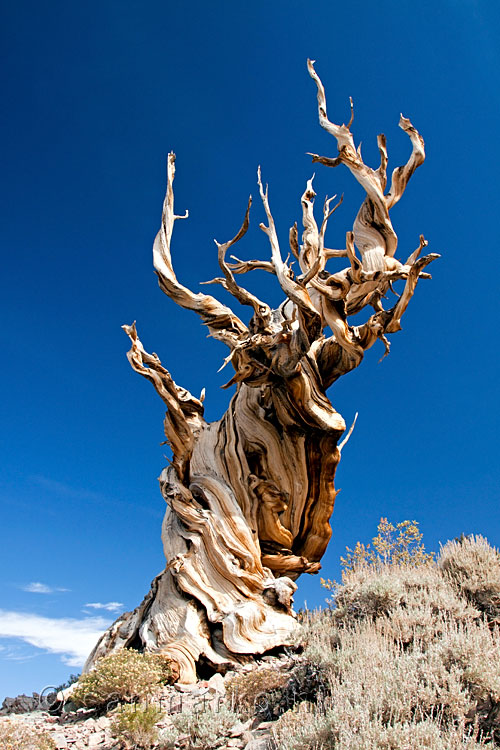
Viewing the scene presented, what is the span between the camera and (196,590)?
279 inches

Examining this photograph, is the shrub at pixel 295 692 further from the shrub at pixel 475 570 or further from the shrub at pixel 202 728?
the shrub at pixel 475 570

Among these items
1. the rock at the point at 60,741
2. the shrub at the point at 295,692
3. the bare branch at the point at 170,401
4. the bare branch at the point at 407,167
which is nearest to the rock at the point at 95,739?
the rock at the point at 60,741

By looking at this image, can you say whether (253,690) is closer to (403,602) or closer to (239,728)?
(239,728)

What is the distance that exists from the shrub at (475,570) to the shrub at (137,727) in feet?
11.4

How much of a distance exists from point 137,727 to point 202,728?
20.8 inches

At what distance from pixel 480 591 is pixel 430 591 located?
0.63m

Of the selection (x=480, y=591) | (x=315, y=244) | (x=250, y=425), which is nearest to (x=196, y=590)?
(x=250, y=425)

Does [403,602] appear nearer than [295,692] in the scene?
No

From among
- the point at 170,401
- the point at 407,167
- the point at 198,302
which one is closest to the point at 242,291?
the point at 198,302

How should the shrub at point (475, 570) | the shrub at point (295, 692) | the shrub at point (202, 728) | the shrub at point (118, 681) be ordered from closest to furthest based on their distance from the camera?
1. the shrub at point (202, 728)
2. the shrub at point (295, 692)
3. the shrub at point (118, 681)
4. the shrub at point (475, 570)

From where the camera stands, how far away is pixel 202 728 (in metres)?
4.12

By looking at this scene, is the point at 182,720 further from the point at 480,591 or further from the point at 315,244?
the point at 315,244

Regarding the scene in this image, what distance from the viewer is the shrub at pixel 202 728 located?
4078 millimetres

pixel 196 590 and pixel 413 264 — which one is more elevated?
pixel 413 264
